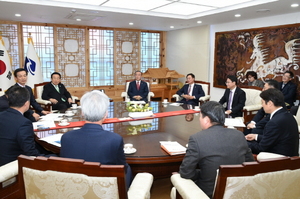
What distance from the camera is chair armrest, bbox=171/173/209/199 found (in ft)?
4.84

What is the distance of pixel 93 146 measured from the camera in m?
1.49

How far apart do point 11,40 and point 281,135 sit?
22.1ft

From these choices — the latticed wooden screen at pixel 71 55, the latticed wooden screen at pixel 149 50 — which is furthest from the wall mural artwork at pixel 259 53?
the latticed wooden screen at pixel 71 55

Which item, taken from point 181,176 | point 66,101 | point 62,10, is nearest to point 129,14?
point 62,10

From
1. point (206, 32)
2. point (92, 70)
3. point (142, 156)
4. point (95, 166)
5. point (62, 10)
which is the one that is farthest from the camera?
point (92, 70)

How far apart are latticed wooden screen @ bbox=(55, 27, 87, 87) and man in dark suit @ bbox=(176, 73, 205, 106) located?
3.61 meters

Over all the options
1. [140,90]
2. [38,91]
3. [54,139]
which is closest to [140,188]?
[54,139]

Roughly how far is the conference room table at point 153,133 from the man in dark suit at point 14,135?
274 millimetres

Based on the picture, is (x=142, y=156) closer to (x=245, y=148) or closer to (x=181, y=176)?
(x=181, y=176)

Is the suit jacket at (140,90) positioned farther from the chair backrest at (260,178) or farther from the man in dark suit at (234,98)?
the chair backrest at (260,178)

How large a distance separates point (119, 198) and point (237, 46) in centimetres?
587

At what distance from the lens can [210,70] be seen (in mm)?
7242

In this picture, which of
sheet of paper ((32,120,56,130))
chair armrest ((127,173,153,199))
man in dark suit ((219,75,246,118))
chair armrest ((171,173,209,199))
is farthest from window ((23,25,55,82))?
chair armrest ((171,173,209,199))

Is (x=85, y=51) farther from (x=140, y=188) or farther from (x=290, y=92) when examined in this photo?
(x=140, y=188)
